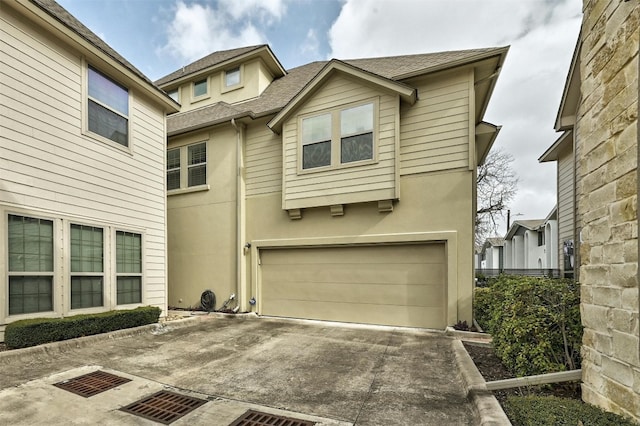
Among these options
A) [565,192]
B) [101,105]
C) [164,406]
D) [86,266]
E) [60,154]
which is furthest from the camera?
[565,192]

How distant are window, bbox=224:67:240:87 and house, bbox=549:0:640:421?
1086 cm

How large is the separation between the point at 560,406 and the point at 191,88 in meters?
14.1

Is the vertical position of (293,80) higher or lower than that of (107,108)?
higher

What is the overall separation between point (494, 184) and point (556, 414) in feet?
76.2

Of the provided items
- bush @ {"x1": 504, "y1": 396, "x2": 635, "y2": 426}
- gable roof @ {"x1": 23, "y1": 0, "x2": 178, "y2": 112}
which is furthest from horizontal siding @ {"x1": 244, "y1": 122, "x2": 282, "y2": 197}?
bush @ {"x1": 504, "y1": 396, "x2": 635, "y2": 426}

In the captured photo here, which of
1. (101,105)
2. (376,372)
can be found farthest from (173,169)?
(376,372)

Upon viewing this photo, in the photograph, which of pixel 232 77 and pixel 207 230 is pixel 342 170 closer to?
pixel 207 230

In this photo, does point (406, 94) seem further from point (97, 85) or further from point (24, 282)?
point (24, 282)

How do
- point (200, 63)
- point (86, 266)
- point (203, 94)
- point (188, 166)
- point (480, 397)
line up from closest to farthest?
1. point (480, 397)
2. point (86, 266)
3. point (188, 166)
4. point (203, 94)
5. point (200, 63)

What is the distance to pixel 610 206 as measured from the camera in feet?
8.62

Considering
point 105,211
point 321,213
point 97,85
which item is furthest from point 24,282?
point 321,213

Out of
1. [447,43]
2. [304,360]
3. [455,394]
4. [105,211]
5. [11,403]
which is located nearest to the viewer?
[11,403]

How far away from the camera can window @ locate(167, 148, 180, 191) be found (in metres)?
10.3

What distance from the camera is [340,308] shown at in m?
7.91
